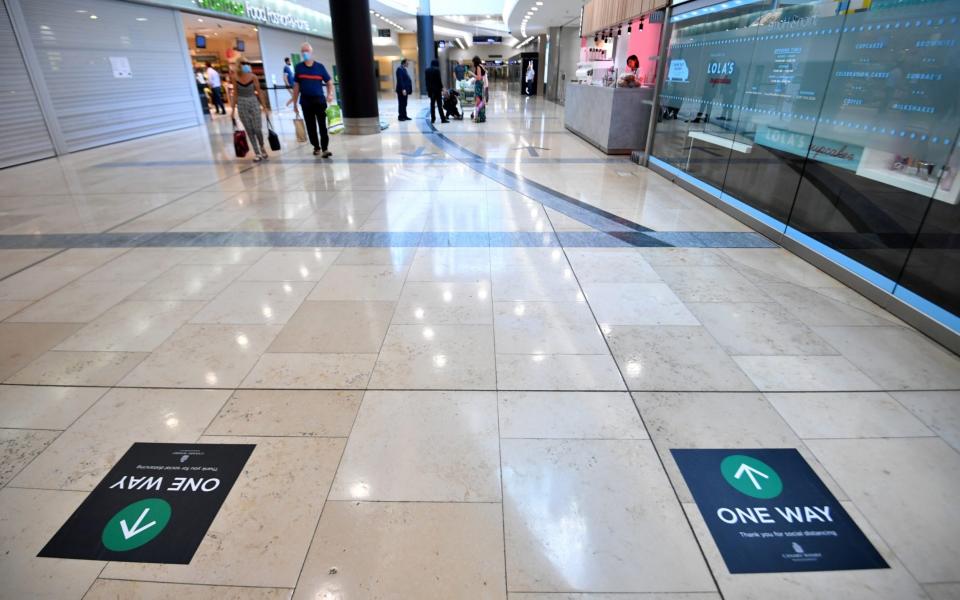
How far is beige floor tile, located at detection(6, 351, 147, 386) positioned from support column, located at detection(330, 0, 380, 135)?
9.72m

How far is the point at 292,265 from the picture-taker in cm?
428

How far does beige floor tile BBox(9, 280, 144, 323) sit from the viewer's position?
340 centimetres

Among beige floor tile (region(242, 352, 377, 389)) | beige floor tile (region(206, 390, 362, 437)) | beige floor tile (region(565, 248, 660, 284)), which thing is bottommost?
beige floor tile (region(206, 390, 362, 437))

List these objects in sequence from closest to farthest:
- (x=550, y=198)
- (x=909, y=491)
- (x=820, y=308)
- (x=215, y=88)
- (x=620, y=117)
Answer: (x=909, y=491) → (x=820, y=308) → (x=550, y=198) → (x=620, y=117) → (x=215, y=88)

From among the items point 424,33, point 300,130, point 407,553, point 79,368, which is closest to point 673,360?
point 407,553

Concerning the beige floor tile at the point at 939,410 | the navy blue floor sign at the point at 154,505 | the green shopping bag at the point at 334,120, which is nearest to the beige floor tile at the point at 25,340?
the navy blue floor sign at the point at 154,505

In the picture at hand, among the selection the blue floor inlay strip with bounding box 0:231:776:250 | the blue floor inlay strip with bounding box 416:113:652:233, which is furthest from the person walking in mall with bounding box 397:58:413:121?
the blue floor inlay strip with bounding box 0:231:776:250

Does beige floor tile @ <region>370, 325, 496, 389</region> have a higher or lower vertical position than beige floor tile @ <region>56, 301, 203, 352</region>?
higher

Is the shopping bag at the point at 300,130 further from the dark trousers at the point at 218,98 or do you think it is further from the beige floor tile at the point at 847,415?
the beige floor tile at the point at 847,415

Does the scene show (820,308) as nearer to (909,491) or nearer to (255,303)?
(909,491)

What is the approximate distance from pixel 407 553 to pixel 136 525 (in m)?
1.05

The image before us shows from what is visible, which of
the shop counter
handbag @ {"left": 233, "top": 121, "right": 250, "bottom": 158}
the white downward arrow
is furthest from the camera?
the shop counter

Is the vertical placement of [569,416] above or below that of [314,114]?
below

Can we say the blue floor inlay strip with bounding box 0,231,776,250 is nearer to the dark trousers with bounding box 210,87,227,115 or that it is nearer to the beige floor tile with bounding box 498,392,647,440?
the beige floor tile with bounding box 498,392,647,440
